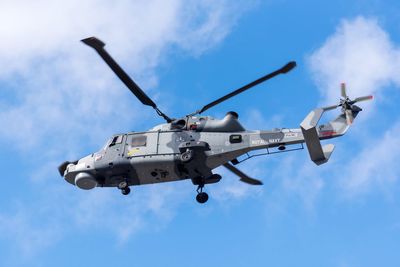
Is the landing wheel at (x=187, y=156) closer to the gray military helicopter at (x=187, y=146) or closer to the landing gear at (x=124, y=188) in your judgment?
the gray military helicopter at (x=187, y=146)

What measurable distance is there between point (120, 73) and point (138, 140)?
3875 mm

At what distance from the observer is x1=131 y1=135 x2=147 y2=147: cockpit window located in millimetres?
35419

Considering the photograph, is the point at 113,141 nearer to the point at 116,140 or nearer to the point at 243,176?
the point at 116,140

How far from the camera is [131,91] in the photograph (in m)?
34.7

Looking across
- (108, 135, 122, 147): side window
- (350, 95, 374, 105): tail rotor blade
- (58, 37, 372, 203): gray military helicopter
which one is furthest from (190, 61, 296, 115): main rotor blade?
(108, 135, 122, 147): side window

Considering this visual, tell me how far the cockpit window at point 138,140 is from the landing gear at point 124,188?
201 cm

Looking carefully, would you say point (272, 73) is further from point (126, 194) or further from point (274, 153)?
point (126, 194)

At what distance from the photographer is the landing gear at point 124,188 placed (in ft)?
116

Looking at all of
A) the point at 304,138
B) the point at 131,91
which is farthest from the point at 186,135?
the point at 304,138

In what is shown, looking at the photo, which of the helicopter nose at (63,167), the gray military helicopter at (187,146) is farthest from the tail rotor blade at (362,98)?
the helicopter nose at (63,167)

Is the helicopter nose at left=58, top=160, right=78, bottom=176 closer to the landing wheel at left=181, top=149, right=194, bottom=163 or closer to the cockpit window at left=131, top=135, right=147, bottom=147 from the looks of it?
the cockpit window at left=131, top=135, right=147, bottom=147

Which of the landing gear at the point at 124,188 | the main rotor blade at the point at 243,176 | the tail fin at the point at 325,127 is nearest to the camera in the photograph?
the tail fin at the point at 325,127

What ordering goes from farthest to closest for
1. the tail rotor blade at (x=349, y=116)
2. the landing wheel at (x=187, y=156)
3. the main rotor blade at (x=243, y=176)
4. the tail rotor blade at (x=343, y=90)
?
the main rotor blade at (x=243, y=176)
the tail rotor blade at (x=343, y=90)
the landing wheel at (x=187, y=156)
the tail rotor blade at (x=349, y=116)

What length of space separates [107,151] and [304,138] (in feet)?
34.1
